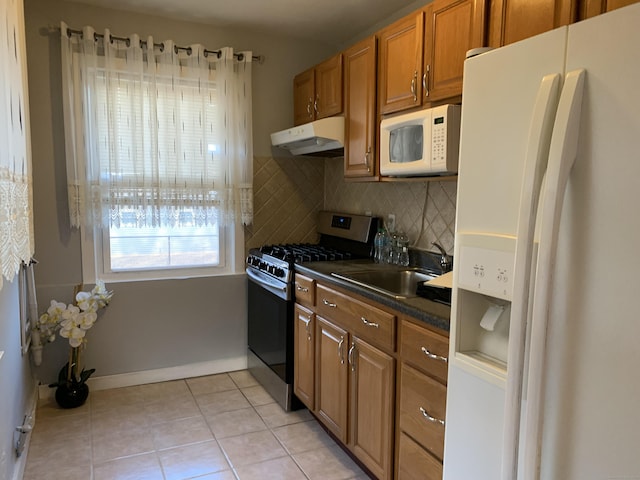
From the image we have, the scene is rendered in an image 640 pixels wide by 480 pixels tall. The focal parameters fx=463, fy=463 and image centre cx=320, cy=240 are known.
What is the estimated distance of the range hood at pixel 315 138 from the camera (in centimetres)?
281

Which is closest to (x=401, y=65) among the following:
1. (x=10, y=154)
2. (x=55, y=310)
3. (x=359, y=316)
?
(x=359, y=316)

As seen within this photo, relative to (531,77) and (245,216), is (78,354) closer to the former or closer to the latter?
(245,216)

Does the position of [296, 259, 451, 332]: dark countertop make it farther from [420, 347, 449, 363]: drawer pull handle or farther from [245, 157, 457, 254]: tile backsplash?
[245, 157, 457, 254]: tile backsplash

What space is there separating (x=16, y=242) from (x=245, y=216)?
72.6 inches

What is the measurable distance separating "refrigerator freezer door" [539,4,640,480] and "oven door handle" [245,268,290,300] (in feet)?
6.44

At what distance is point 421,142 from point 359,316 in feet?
2.82

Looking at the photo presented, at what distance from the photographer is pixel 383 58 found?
246 centimetres

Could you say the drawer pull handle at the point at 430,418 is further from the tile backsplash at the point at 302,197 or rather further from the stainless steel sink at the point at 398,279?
the tile backsplash at the point at 302,197

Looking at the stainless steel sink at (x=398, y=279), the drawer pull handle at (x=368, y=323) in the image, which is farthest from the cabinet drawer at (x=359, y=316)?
the stainless steel sink at (x=398, y=279)

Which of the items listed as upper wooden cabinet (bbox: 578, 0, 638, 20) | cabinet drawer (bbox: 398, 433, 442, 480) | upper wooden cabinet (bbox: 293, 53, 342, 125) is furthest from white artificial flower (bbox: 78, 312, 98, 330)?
upper wooden cabinet (bbox: 578, 0, 638, 20)

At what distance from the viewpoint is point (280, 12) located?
299 centimetres

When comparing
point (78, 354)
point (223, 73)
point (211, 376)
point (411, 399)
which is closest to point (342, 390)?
point (411, 399)

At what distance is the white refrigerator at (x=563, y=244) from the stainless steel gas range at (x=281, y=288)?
1765 millimetres

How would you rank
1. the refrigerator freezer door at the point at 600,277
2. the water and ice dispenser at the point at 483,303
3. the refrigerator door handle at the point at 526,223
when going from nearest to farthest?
the refrigerator freezer door at the point at 600,277
the refrigerator door handle at the point at 526,223
the water and ice dispenser at the point at 483,303
